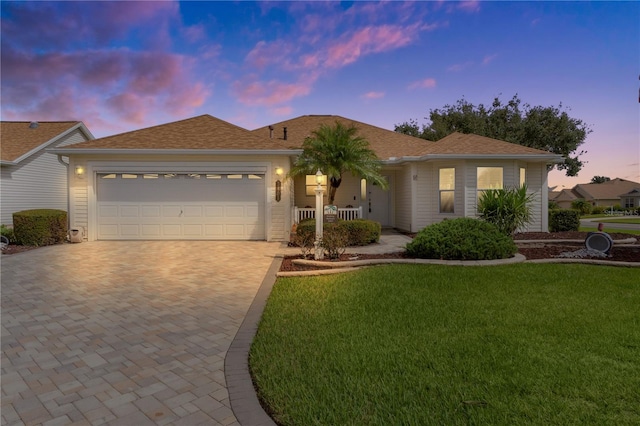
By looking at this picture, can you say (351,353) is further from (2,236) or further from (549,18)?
(2,236)

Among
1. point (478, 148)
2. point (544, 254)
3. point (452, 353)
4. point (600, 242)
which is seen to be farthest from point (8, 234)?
point (600, 242)

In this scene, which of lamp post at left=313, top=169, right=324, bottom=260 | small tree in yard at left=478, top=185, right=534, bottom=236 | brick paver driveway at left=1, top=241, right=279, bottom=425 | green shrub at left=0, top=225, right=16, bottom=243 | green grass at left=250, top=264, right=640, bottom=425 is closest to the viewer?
green grass at left=250, top=264, right=640, bottom=425

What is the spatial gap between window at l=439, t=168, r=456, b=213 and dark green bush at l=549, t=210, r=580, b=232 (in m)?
4.68

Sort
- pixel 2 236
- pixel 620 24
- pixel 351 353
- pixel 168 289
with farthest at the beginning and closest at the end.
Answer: pixel 2 236
pixel 620 24
pixel 168 289
pixel 351 353

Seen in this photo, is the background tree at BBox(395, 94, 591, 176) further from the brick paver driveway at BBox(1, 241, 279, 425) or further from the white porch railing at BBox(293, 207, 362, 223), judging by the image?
the brick paver driveway at BBox(1, 241, 279, 425)

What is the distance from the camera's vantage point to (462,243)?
7469 millimetres

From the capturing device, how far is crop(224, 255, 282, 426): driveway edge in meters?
2.42

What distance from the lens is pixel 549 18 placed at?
1073cm

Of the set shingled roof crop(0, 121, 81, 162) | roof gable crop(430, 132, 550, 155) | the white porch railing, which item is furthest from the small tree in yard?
shingled roof crop(0, 121, 81, 162)

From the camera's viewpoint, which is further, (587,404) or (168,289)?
(168,289)

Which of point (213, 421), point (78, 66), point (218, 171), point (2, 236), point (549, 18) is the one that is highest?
point (549, 18)

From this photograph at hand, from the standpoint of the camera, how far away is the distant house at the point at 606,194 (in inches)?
2266

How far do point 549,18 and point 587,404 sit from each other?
39.9ft

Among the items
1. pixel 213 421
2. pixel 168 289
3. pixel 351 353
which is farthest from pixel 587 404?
pixel 168 289
